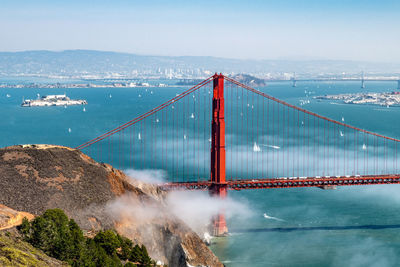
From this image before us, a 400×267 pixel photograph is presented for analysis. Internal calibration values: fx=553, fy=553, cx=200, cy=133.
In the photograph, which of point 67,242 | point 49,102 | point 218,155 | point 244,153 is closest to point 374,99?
point 49,102

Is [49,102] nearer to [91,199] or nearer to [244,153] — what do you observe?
[244,153]

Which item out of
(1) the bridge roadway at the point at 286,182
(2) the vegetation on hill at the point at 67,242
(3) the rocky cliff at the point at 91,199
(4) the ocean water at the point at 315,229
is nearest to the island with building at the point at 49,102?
(4) the ocean water at the point at 315,229

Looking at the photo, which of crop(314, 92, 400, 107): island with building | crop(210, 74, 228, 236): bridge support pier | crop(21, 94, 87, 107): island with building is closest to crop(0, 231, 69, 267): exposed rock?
crop(210, 74, 228, 236): bridge support pier

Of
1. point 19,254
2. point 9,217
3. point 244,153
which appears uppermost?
point 19,254

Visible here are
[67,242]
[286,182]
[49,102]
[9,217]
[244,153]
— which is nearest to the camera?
[67,242]

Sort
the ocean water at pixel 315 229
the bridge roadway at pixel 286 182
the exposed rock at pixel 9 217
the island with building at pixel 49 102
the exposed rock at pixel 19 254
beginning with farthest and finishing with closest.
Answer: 1. the island with building at pixel 49 102
2. the bridge roadway at pixel 286 182
3. the ocean water at pixel 315 229
4. the exposed rock at pixel 9 217
5. the exposed rock at pixel 19 254

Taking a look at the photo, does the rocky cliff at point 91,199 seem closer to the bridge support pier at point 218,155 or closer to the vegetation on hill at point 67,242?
the vegetation on hill at point 67,242

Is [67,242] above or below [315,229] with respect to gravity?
above
